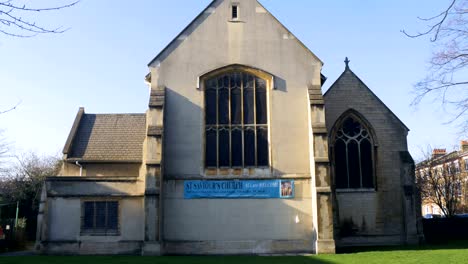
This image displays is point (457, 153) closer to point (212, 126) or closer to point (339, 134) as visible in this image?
point (339, 134)

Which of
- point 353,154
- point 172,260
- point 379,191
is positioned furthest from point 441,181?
point 172,260

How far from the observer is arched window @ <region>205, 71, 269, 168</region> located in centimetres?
2294

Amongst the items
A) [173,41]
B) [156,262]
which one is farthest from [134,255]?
[173,41]

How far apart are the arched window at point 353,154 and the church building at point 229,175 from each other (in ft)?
2.14

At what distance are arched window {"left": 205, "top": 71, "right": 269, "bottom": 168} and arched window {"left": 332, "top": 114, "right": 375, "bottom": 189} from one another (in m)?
5.29

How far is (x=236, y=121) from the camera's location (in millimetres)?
23328

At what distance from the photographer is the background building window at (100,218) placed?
875 inches

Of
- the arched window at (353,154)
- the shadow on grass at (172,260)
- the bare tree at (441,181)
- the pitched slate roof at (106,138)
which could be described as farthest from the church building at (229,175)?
the bare tree at (441,181)

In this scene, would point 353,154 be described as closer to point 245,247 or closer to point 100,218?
point 245,247

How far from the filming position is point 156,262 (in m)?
18.2

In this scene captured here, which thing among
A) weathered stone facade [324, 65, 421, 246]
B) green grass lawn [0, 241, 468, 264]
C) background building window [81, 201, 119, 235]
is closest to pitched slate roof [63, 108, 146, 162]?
background building window [81, 201, 119, 235]

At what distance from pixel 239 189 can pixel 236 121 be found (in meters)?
3.33

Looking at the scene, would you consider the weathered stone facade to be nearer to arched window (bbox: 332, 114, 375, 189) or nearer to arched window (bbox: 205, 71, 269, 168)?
arched window (bbox: 332, 114, 375, 189)

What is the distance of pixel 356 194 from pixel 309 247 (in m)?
5.23
